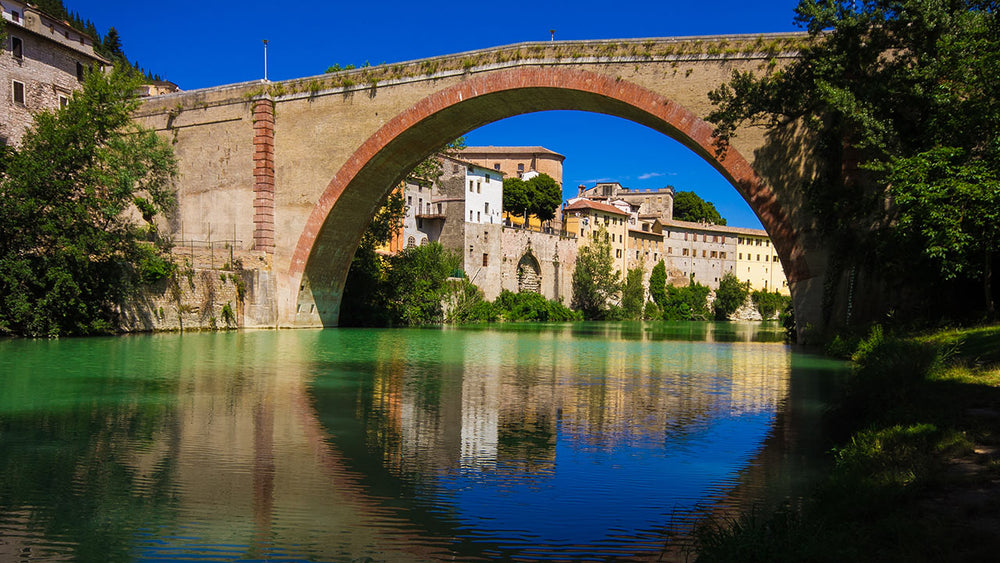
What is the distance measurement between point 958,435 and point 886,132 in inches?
464

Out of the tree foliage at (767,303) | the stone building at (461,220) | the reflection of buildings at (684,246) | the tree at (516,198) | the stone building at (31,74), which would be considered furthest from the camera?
the tree foliage at (767,303)

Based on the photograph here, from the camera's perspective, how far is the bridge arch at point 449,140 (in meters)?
19.6

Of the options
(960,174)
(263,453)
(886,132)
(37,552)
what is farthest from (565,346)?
(37,552)

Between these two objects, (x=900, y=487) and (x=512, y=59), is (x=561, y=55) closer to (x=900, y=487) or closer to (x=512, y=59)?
(x=512, y=59)

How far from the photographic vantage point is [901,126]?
16141mm

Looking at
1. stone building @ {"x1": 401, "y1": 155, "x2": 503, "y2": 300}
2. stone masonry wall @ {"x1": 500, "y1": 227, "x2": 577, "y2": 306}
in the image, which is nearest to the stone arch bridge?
stone building @ {"x1": 401, "y1": 155, "x2": 503, "y2": 300}

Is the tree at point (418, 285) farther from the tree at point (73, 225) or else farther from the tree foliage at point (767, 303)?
the tree foliage at point (767, 303)

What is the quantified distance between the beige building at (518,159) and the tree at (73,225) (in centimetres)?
6101

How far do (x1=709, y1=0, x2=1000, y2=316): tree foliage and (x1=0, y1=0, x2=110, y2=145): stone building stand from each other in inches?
1135

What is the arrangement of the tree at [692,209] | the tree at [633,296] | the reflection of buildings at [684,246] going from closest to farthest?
the tree at [633,296] < the reflection of buildings at [684,246] < the tree at [692,209]

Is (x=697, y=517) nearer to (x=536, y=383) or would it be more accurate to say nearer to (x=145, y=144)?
(x=536, y=383)

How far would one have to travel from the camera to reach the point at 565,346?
21812mm

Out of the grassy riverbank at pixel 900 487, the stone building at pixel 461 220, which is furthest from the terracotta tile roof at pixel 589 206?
the grassy riverbank at pixel 900 487

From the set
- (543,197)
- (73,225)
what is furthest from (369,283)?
(543,197)
